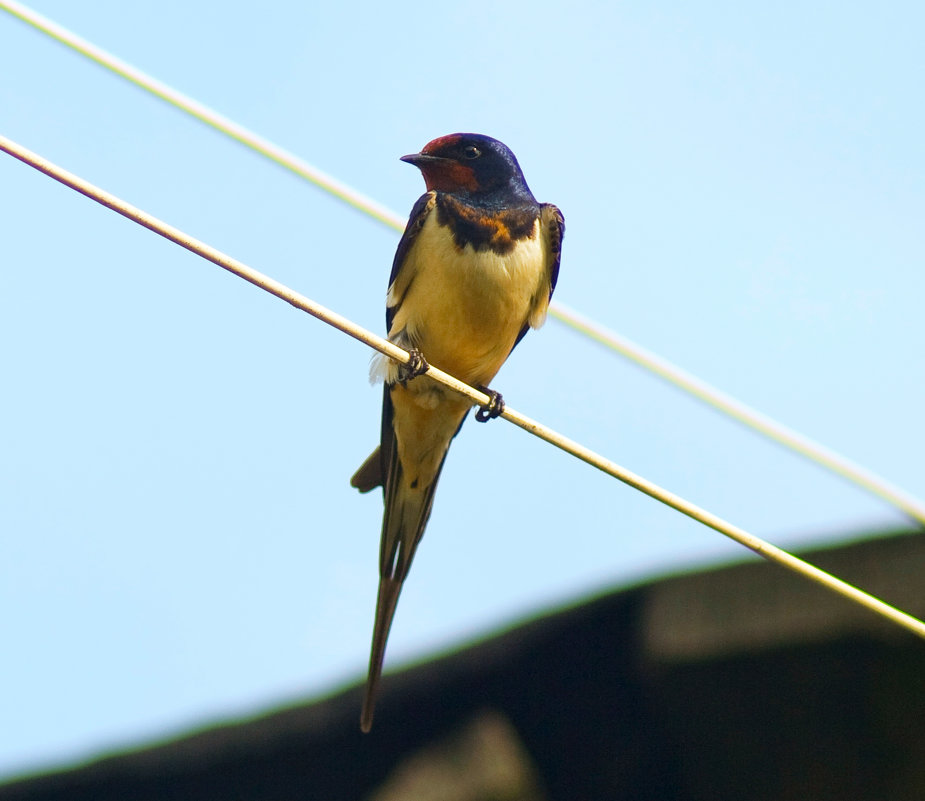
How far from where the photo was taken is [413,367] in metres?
4.19

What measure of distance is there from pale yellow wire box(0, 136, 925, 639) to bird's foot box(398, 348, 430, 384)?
1022 mm

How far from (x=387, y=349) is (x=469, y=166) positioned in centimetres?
193

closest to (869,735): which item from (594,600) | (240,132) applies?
(594,600)

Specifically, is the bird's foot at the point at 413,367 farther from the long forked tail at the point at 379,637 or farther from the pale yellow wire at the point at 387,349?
the pale yellow wire at the point at 387,349

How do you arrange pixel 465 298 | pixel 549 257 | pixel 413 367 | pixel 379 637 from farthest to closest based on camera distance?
1. pixel 549 257
2. pixel 465 298
3. pixel 413 367
4. pixel 379 637

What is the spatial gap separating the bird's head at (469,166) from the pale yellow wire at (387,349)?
1.79 meters

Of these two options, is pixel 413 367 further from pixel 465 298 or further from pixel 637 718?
pixel 637 718

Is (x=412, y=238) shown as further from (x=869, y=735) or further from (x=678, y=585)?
(x=869, y=735)

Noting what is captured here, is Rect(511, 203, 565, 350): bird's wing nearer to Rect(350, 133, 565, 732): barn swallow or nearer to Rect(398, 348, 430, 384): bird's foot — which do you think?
Rect(350, 133, 565, 732): barn swallow

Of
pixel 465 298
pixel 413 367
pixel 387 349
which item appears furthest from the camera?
pixel 465 298

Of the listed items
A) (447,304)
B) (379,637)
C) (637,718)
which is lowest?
(637,718)

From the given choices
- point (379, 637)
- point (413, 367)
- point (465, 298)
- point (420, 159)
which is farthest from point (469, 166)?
point (379, 637)

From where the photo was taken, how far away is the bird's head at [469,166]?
4742 millimetres

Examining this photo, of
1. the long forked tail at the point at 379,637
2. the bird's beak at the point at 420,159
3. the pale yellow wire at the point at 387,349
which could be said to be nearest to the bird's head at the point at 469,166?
the bird's beak at the point at 420,159
